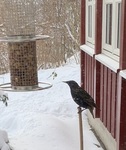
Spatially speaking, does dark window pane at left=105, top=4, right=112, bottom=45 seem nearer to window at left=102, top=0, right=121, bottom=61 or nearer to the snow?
window at left=102, top=0, right=121, bottom=61

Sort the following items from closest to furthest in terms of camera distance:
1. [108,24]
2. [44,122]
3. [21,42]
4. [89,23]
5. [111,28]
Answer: [21,42]
[111,28]
[108,24]
[44,122]
[89,23]

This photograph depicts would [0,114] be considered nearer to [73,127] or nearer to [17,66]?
[73,127]

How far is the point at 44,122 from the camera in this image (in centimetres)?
586

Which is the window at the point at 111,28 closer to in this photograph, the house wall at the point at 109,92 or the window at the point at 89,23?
the house wall at the point at 109,92

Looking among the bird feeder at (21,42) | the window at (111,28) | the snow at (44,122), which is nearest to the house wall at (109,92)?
the window at (111,28)

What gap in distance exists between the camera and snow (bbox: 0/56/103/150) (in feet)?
16.5

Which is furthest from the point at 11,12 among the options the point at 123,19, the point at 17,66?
the point at 123,19

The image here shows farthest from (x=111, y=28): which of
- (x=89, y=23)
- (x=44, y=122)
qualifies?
(x=44, y=122)

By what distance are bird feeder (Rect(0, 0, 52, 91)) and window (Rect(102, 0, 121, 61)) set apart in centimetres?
102

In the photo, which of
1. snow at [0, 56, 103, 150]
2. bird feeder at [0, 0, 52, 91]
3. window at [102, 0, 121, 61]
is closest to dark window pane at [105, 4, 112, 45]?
window at [102, 0, 121, 61]

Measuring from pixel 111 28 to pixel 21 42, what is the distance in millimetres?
1404

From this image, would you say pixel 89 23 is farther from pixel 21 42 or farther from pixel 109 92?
pixel 21 42

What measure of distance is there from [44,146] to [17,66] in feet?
4.63

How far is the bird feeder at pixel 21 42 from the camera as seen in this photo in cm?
367
